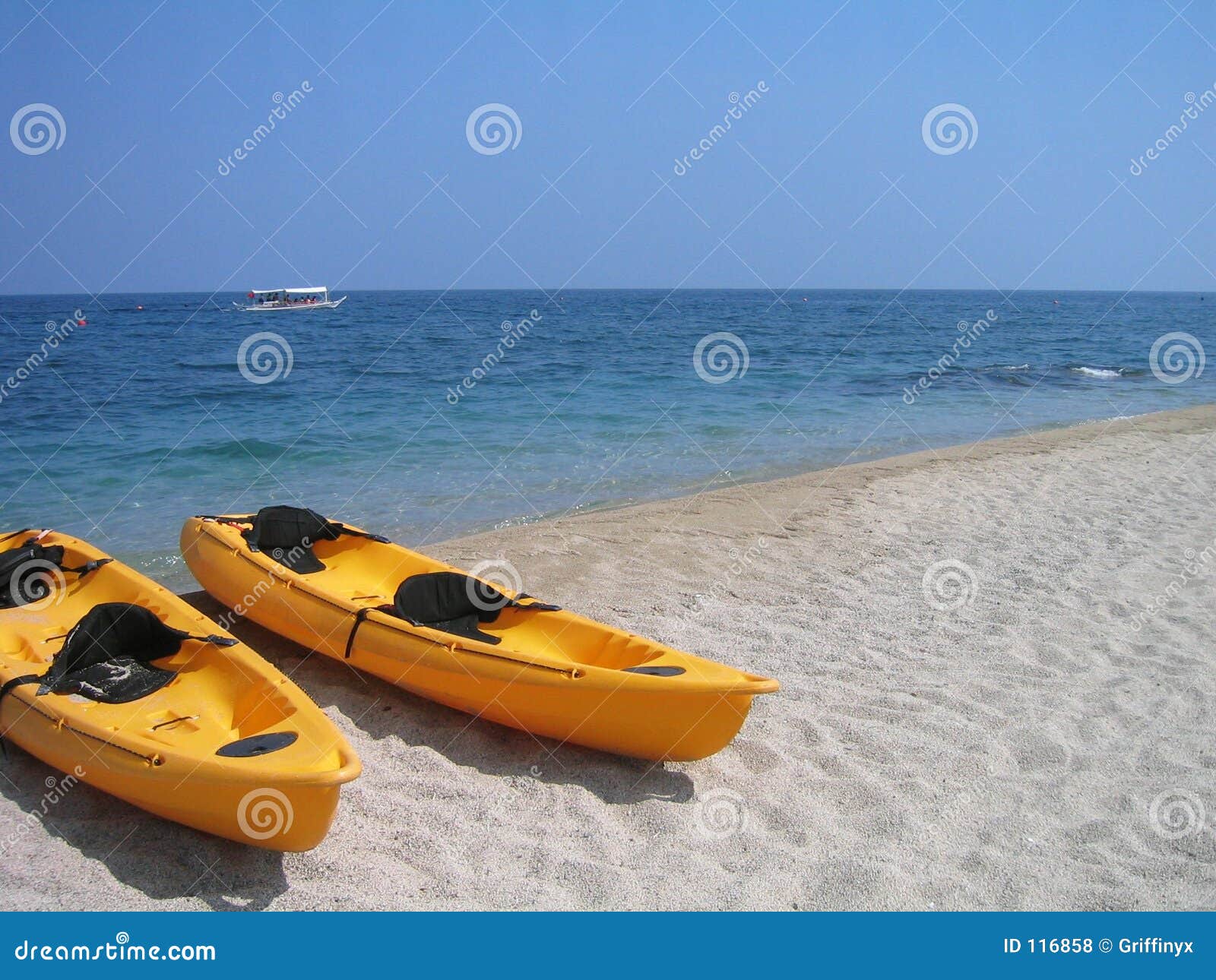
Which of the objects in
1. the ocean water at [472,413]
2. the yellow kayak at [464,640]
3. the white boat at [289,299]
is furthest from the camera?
the white boat at [289,299]

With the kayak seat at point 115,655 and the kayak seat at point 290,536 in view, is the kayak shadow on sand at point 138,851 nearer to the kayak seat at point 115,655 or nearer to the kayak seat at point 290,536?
the kayak seat at point 115,655

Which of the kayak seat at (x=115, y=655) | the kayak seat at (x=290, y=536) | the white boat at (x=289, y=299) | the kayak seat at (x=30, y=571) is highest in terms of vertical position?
the kayak seat at (x=290, y=536)

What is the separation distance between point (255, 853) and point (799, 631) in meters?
3.54

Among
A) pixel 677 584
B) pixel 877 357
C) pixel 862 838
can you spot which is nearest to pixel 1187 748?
pixel 862 838

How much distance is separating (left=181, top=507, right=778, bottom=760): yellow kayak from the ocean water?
185 cm

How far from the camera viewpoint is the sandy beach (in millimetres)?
3508

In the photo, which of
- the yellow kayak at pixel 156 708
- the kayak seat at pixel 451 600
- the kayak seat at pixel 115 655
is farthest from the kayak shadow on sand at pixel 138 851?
the kayak seat at pixel 451 600

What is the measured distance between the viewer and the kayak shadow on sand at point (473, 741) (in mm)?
4266

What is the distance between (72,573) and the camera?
19.1 ft

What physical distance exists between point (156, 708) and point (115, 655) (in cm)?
59

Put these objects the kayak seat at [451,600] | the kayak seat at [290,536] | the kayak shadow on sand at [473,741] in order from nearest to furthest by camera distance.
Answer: the kayak shadow on sand at [473,741] → the kayak seat at [451,600] → the kayak seat at [290,536]

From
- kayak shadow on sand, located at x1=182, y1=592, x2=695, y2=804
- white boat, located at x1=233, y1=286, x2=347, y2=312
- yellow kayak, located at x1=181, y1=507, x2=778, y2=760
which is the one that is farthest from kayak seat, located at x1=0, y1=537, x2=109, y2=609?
white boat, located at x1=233, y1=286, x2=347, y2=312

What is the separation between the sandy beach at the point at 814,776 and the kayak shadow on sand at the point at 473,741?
0.02m

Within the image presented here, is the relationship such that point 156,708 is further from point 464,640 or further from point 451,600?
point 451,600
